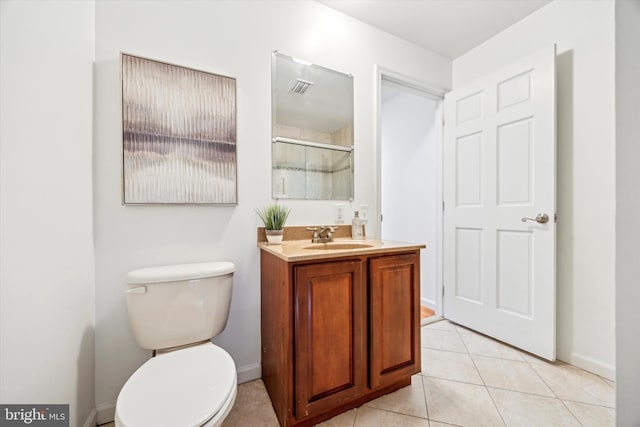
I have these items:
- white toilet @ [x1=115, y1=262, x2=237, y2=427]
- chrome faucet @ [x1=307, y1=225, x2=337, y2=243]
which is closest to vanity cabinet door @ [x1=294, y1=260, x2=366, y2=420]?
white toilet @ [x1=115, y1=262, x2=237, y2=427]

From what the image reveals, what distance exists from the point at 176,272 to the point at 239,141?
0.81 m

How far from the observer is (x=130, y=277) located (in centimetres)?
113

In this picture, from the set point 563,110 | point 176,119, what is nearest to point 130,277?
point 176,119

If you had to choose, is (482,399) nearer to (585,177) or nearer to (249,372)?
(249,372)

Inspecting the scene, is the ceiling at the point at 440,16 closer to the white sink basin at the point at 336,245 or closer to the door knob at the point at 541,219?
the door knob at the point at 541,219

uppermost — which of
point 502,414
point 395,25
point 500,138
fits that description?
point 395,25

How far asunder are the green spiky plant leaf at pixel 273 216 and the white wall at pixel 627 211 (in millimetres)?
1329

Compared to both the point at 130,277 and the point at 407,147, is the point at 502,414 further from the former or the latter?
the point at 407,147

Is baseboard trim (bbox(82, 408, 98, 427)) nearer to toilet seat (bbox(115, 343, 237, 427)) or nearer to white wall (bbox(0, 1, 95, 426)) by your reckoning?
white wall (bbox(0, 1, 95, 426))

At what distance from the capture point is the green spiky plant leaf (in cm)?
154

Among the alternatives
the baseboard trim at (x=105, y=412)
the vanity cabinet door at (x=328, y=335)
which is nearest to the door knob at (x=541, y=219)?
the vanity cabinet door at (x=328, y=335)

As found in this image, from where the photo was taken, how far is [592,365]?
161 centimetres

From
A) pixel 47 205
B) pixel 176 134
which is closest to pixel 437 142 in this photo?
pixel 176 134

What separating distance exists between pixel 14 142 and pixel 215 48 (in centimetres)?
108
